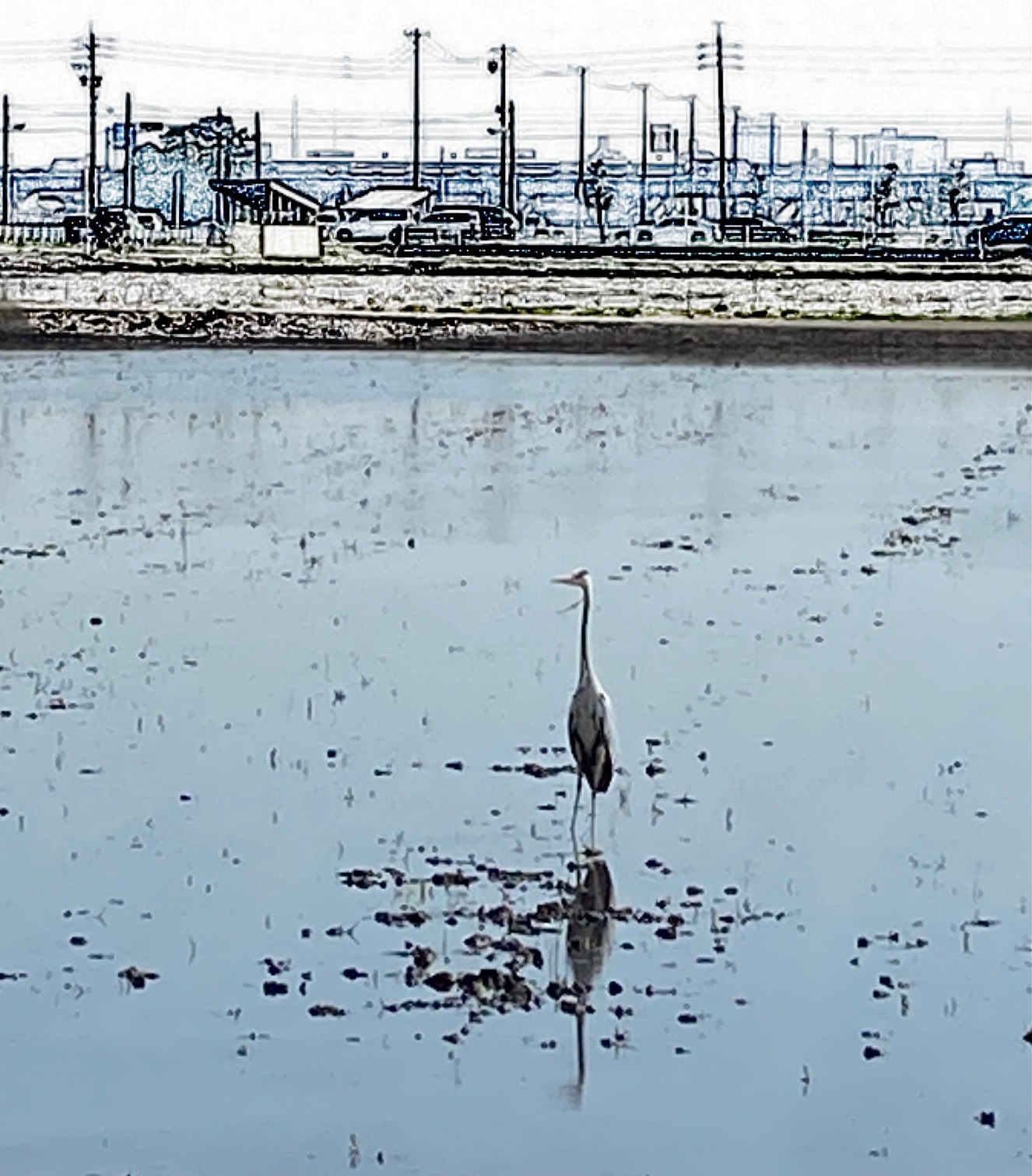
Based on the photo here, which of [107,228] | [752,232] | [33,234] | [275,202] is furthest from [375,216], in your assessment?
[752,232]

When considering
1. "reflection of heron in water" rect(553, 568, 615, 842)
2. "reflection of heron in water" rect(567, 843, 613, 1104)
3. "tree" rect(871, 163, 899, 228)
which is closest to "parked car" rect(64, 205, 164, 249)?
"tree" rect(871, 163, 899, 228)

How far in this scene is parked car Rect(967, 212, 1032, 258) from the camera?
55.3 meters

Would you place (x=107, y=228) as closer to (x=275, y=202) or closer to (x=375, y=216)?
(x=275, y=202)

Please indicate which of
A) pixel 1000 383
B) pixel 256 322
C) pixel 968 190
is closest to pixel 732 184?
pixel 968 190

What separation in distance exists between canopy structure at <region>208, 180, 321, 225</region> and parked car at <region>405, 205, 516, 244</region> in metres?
3.29

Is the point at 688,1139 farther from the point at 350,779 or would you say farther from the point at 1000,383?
the point at 1000,383

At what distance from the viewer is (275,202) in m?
68.5

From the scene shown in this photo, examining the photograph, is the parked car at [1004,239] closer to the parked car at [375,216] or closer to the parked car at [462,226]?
the parked car at [462,226]

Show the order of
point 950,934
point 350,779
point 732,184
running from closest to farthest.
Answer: point 950,934
point 350,779
point 732,184

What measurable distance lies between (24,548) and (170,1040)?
9.74 m

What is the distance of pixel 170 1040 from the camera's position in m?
7.13

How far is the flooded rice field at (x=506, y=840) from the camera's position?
265 inches

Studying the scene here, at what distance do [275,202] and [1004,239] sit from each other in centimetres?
2029

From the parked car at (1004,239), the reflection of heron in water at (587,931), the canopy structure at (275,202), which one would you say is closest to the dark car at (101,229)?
the canopy structure at (275,202)
